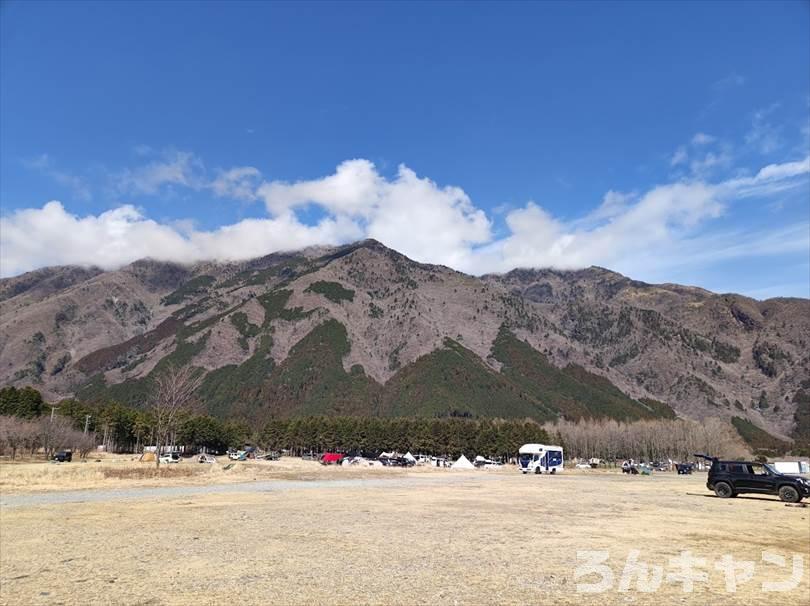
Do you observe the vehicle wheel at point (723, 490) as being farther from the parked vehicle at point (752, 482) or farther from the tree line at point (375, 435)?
the tree line at point (375, 435)

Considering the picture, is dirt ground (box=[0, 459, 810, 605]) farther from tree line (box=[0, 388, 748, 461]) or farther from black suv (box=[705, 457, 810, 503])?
tree line (box=[0, 388, 748, 461])

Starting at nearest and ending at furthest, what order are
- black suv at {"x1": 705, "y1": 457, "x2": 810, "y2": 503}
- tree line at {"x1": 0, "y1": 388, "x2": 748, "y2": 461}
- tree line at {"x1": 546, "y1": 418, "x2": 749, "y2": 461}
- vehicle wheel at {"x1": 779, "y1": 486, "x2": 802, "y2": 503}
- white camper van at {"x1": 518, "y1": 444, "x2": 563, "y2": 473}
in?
vehicle wheel at {"x1": 779, "y1": 486, "x2": 802, "y2": 503} → black suv at {"x1": 705, "y1": 457, "x2": 810, "y2": 503} → white camper van at {"x1": 518, "y1": 444, "x2": 563, "y2": 473} → tree line at {"x1": 0, "y1": 388, "x2": 748, "y2": 461} → tree line at {"x1": 546, "y1": 418, "x2": 749, "y2": 461}

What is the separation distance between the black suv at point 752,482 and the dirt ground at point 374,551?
6357 mm

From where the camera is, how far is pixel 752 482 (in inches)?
1447

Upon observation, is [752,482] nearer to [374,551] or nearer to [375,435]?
[374,551]

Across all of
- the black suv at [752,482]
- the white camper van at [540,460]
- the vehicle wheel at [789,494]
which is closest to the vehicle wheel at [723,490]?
the black suv at [752,482]

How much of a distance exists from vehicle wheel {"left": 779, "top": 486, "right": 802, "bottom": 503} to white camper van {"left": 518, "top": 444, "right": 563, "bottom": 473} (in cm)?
5127

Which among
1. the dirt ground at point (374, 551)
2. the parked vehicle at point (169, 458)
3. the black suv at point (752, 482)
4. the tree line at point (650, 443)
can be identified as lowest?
the tree line at point (650, 443)

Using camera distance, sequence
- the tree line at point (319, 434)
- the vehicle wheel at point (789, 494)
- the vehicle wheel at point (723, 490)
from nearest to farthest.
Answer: the vehicle wheel at point (789, 494) → the vehicle wheel at point (723, 490) → the tree line at point (319, 434)

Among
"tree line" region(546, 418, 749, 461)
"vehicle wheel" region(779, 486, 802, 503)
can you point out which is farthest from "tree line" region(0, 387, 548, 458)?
"vehicle wheel" region(779, 486, 802, 503)

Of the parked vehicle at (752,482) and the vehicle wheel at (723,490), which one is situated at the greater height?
the parked vehicle at (752,482)

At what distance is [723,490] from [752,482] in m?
2.03

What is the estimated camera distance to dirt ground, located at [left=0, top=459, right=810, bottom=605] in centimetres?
1142

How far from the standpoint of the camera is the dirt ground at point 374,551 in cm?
1142
